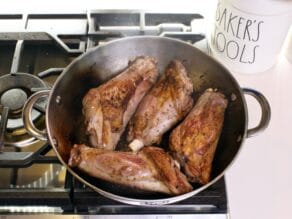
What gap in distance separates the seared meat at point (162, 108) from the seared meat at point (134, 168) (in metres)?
0.06

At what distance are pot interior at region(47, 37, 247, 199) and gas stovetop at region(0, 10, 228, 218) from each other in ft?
0.11

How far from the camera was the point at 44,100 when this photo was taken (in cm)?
76

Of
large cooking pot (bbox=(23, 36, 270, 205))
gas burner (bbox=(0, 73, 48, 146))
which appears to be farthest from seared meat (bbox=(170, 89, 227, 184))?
gas burner (bbox=(0, 73, 48, 146))

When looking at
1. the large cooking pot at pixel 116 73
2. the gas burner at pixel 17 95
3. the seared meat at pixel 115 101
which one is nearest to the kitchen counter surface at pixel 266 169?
the large cooking pot at pixel 116 73

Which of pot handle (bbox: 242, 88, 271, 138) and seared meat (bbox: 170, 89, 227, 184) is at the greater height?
pot handle (bbox: 242, 88, 271, 138)

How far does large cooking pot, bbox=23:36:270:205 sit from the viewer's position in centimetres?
65

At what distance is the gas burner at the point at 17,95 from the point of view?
73 cm

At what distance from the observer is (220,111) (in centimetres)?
71

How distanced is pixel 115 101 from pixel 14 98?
0.61 feet

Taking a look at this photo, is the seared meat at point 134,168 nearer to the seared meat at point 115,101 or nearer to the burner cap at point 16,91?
the seared meat at point 115,101

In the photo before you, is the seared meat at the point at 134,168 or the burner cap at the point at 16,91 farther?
the burner cap at the point at 16,91

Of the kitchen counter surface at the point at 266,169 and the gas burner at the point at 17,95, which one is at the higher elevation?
the gas burner at the point at 17,95

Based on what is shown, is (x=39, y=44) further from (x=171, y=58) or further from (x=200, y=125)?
(x=200, y=125)

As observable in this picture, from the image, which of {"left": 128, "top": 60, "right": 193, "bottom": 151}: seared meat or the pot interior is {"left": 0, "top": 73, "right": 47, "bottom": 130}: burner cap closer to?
the pot interior
